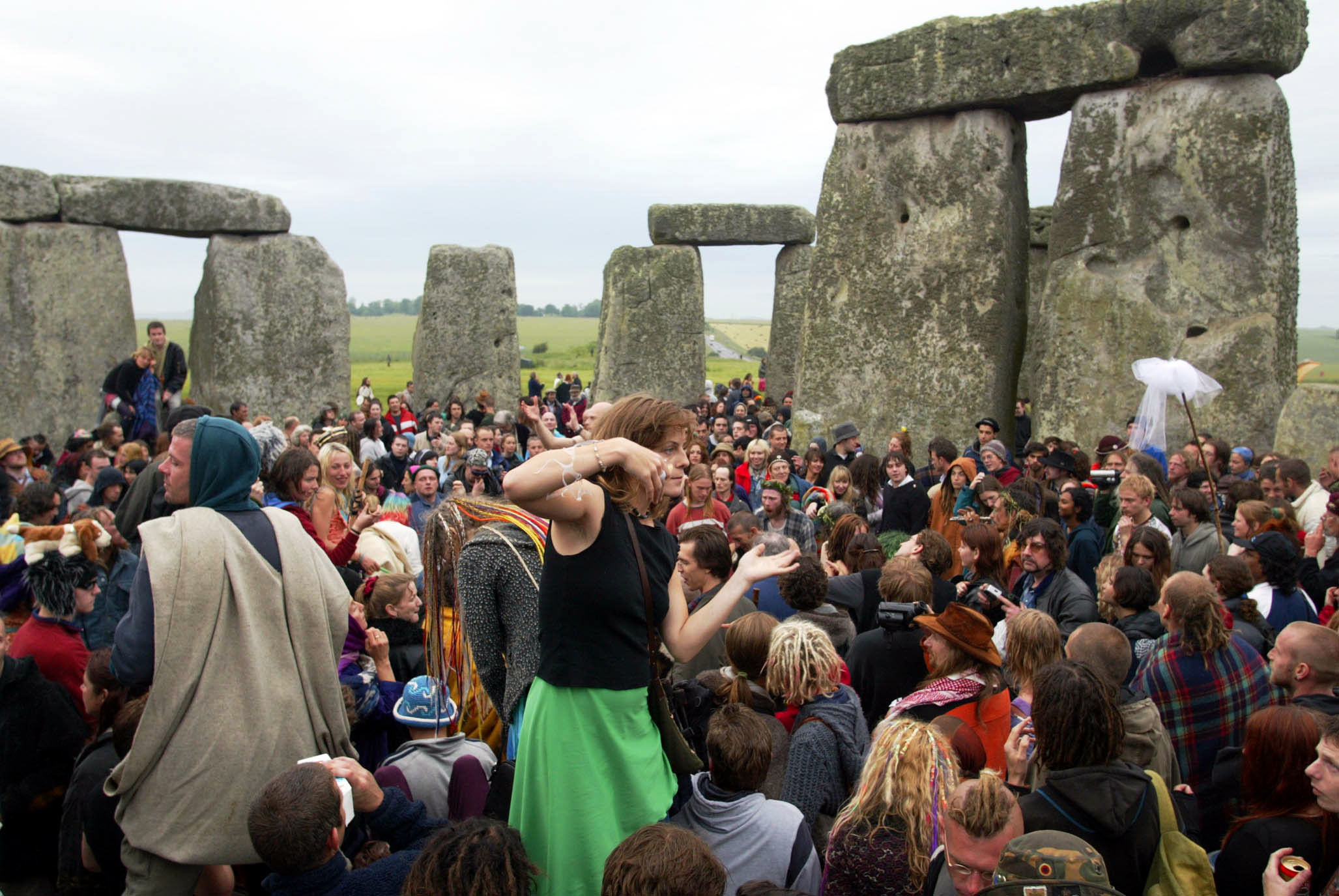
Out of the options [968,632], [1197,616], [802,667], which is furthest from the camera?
[1197,616]

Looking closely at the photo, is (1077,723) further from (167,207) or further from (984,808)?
(167,207)

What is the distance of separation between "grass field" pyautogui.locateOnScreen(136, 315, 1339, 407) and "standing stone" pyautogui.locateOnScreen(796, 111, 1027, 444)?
2596 millimetres

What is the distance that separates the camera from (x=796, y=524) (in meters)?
6.16

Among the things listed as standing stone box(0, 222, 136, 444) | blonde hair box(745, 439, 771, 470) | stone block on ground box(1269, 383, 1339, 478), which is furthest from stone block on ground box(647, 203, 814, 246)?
stone block on ground box(1269, 383, 1339, 478)

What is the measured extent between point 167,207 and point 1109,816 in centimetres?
1275

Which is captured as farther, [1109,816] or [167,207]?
[167,207]

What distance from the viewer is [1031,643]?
3.35m

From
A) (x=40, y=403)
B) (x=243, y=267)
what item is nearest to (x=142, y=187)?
(x=243, y=267)

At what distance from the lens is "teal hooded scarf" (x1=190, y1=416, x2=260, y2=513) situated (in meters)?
2.75

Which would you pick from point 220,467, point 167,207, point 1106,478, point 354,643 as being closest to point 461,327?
point 167,207

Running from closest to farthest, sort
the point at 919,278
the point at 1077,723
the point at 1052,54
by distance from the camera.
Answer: the point at 1077,723 < the point at 1052,54 < the point at 919,278

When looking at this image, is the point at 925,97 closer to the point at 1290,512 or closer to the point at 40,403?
the point at 1290,512

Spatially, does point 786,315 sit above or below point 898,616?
above

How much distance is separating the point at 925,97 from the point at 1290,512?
17.6 feet
